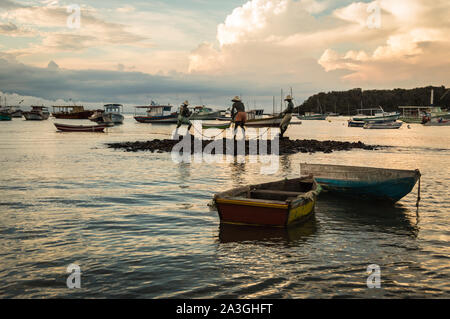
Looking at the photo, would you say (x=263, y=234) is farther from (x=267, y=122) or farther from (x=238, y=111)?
(x=267, y=122)

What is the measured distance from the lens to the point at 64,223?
384 inches

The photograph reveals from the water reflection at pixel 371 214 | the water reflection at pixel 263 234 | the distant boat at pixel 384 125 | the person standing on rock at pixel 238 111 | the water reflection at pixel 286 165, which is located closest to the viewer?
the water reflection at pixel 263 234

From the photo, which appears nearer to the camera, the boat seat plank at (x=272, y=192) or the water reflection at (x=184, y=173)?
the boat seat plank at (x=272, y=192)

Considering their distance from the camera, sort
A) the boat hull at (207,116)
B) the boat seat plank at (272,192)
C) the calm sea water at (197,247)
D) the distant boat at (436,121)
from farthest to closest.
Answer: the boat hull at (207,116), the distant boat at (436,121), the boat seat plank at (272,192), the calm sea water at (197,247)

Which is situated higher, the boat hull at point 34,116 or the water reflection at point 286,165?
the boat hull at point 34,116

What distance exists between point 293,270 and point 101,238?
4.24 m

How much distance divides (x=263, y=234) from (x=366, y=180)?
538 centimetres

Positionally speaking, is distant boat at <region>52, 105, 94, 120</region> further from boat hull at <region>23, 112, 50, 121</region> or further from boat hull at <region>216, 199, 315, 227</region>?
boat hull at <region>216, 199, 315, 227</region>

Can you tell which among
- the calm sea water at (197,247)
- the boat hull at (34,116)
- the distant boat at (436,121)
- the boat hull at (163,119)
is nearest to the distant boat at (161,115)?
the boat hull at (163,119)

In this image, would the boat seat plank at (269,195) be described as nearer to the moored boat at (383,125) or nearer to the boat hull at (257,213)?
the boat hull at (257,213)

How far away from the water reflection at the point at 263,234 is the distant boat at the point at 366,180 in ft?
12.7

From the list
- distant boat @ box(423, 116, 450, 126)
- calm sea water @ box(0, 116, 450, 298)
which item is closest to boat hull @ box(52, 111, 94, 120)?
distant boat @ box(423, 116, 450, 126)

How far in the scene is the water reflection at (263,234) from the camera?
27.8 ft
